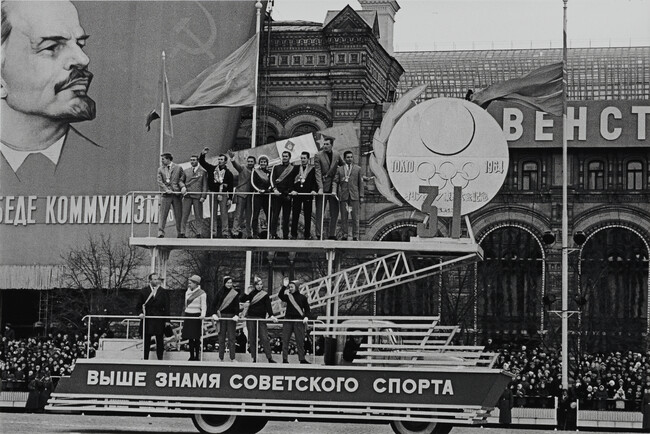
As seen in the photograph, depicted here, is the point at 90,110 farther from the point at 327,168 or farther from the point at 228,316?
the point at 228,316

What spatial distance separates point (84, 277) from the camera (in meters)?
57.7

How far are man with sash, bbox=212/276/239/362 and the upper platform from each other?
640 mm

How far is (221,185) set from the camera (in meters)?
21.4

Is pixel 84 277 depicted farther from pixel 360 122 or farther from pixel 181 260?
pixel 360 122

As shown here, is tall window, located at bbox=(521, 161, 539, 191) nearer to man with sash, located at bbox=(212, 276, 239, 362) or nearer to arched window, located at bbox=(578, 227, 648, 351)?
arched window, located at bbox=(578, 227, 648, 351)

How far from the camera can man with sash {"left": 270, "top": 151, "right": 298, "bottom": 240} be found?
68.7ft

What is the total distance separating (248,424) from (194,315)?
6.32 feet

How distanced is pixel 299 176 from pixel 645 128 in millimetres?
39053

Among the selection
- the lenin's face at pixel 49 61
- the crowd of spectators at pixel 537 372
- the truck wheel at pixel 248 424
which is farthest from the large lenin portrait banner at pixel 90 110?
the truck wheel at pixel 248 424

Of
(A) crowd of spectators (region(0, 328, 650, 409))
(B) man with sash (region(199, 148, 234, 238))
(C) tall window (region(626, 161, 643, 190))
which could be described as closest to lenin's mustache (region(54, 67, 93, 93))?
(A) crowd of spectators (region(0, 328, 650, 409))

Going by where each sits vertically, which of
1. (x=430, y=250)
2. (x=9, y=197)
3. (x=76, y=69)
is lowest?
(x=430, y=250)

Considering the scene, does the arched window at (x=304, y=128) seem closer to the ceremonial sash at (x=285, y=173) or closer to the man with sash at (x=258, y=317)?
the ceremonial sash at (x=285, y=173)

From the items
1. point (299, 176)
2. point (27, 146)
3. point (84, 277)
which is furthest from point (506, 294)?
point (299, 176)

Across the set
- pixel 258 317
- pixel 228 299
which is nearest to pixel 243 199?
pixel 228 299
